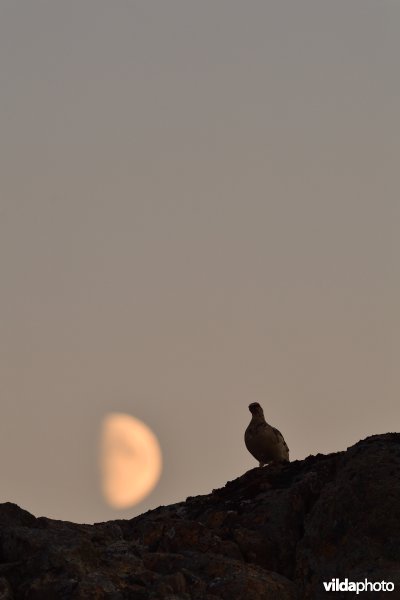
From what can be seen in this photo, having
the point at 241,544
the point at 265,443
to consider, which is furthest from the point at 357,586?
the point at 265,443

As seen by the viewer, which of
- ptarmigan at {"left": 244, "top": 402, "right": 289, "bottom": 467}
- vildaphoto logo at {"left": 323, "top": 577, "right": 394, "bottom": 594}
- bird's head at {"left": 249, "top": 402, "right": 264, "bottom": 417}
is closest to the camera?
vildaphoto logo at {"left": 323, "top": 577, "right": 394, "bottom": 594}

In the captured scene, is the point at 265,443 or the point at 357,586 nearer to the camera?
the point at 357,586

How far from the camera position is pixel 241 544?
2014cm

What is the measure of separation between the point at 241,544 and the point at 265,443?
11.8 metres

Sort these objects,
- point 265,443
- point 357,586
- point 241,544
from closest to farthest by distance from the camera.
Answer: point 357,586, point 241,544, point 265,443

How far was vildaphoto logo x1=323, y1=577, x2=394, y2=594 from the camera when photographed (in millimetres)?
Result: 17609

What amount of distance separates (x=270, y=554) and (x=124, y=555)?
125 inches

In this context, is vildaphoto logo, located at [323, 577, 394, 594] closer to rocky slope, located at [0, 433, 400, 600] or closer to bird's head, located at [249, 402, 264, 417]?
rocky slope, located at [0, 433, 400, 600]

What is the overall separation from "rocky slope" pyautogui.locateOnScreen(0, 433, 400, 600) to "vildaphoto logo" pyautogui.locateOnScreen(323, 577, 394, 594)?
116mm

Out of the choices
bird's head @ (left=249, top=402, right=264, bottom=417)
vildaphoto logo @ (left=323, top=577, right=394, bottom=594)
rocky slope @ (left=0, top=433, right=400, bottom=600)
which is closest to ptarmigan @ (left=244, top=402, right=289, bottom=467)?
bird's head @ (left=249, top=402, right=264, bottom=417)

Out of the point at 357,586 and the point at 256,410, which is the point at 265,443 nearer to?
the point at 256,410

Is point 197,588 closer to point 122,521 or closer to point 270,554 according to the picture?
point 270,554

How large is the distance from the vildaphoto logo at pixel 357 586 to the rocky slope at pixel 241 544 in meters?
0.12

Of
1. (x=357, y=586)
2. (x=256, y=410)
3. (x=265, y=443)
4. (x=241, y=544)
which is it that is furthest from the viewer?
(x=256, y=410)
